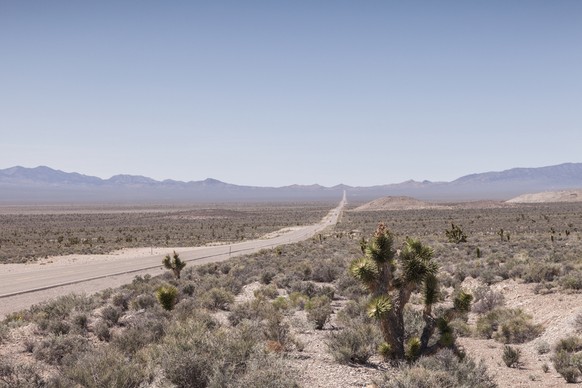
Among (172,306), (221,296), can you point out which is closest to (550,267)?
(221,296)

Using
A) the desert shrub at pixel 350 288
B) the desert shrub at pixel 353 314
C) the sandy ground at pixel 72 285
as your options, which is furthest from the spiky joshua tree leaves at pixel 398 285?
the sandy ground at pixel 72 285

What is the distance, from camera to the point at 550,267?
2378 centimetres

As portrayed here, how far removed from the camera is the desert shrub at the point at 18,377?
1002 cm

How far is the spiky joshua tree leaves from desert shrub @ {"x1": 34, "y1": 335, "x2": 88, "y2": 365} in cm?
800

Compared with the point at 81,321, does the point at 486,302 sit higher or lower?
lower

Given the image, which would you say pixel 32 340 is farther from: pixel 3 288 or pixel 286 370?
pixel 3 288

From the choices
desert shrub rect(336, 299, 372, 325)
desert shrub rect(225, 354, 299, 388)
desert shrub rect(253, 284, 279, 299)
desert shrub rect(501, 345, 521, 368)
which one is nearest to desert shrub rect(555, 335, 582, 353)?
desert shrub rect(501, 345, 521, 368)

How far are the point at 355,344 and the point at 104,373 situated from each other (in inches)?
261

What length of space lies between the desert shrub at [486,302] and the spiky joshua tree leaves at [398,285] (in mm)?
7294

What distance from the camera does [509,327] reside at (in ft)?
53.1

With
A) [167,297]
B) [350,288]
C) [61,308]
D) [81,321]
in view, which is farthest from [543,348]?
[61,308]

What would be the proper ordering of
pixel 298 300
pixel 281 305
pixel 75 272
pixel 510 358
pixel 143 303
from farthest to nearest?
pixel 75 272
pixel 298 300
pixel 143 303
pixel 281 305
pixel 510 358

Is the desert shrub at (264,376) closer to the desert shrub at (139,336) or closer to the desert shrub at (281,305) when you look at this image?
the desert shrub at (139,336)

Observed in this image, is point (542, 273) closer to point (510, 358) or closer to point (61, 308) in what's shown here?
point (510, 358)
